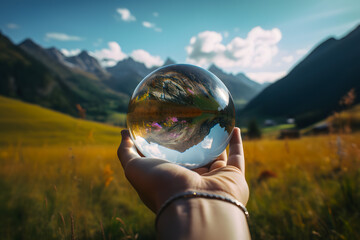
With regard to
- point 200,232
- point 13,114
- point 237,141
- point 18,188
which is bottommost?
point 13,114

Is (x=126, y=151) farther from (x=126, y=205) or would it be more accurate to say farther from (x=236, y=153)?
(x=126, y=205)

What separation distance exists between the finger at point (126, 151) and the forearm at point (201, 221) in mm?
840

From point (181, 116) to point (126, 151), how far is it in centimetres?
65

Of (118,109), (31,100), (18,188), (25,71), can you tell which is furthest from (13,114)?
(118,109)

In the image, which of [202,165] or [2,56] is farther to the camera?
[2,56]

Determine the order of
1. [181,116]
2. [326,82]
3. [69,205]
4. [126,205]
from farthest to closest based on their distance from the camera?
[326,82] < [126,205] < [69,205] < [181,116]

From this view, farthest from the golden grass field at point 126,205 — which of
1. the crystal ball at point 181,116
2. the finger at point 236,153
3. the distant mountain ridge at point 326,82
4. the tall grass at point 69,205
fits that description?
the distant mountain ridge at point 326,82

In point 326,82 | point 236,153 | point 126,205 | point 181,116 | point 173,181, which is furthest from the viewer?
point 326,82

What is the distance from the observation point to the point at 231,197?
1105mm

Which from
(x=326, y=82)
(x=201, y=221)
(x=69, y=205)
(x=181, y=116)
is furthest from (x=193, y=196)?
(x=326, y=82)

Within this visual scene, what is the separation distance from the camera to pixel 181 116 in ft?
5.64

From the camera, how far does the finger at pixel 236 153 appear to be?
174cm

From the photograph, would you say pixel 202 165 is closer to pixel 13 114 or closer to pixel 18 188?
pixel 18 188

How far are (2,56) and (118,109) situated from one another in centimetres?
9273
